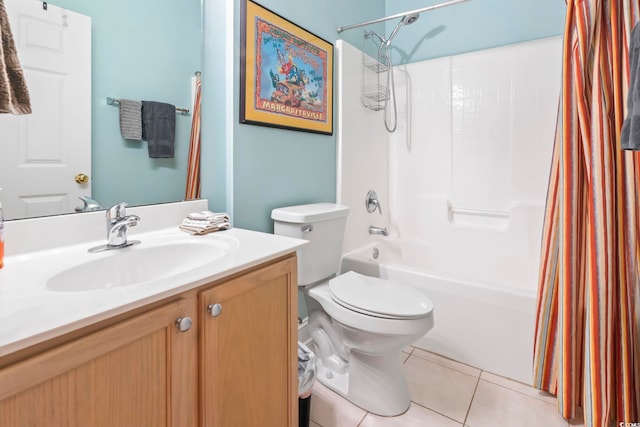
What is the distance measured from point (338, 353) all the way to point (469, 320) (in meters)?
0.70

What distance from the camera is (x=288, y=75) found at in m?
1.64

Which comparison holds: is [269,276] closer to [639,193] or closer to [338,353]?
[338,353]

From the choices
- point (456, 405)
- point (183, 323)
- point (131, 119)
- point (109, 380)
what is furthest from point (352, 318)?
point (131, 119)

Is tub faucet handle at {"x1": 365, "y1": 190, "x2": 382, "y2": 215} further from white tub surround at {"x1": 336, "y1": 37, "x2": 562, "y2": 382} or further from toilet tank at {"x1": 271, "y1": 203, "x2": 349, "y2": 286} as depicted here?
toilet tank at {"x1": 271, "y1": 203, "x2": 349, "y2": 286}

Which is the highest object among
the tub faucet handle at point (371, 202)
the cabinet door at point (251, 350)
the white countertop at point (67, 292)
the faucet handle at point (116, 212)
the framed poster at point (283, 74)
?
the framed poster at point (283, 74)

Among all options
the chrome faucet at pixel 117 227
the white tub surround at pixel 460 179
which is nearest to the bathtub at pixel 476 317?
the white tub surround at pixel 460 179

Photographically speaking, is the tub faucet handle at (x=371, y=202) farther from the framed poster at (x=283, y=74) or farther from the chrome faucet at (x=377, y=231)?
the framed poster at (x=283, y=74)

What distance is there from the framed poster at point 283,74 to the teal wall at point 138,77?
22cm

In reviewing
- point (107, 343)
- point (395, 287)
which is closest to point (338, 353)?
point (395, 287)

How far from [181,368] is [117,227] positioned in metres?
0.53

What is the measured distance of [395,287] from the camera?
1.50m

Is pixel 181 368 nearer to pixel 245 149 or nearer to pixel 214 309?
pixel 214 309

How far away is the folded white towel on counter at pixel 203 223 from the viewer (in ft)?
3.98

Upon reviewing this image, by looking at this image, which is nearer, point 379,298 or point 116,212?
point 116,212
